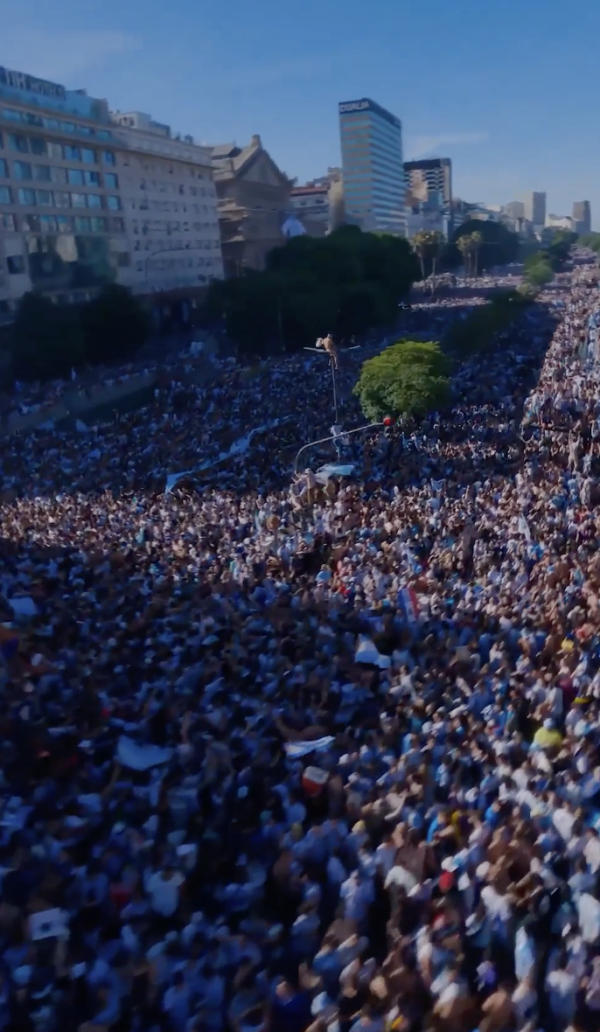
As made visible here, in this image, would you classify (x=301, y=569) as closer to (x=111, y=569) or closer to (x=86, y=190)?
(x=111, y=569)

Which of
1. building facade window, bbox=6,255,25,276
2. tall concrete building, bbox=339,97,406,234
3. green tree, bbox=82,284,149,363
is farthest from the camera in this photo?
tall concrete building, bbox=339,97,406,234

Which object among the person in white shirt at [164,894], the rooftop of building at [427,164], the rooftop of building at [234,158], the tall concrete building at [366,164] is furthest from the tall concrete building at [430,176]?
the person in white shirt at [164,894]

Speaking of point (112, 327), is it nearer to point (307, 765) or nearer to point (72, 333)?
point (72, 333)

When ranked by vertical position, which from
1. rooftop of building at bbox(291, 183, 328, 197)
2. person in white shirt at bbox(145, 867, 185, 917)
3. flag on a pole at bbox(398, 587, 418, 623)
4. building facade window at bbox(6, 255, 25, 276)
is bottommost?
person in white shirt at bbox(145, 867, 185, 917)

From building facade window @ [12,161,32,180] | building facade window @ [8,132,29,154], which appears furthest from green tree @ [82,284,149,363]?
building facade window @ [8,132,29,154]

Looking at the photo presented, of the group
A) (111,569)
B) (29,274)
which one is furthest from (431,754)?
(29,274)

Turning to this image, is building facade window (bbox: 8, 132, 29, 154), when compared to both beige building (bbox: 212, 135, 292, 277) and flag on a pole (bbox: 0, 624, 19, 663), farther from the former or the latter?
flag on a pole (bbox: 0, 624, 19, 663)

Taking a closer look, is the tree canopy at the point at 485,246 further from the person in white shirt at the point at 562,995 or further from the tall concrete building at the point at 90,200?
the person in white shirt at the point at 562,995

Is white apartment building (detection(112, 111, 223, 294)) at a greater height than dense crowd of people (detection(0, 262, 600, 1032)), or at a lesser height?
greater
